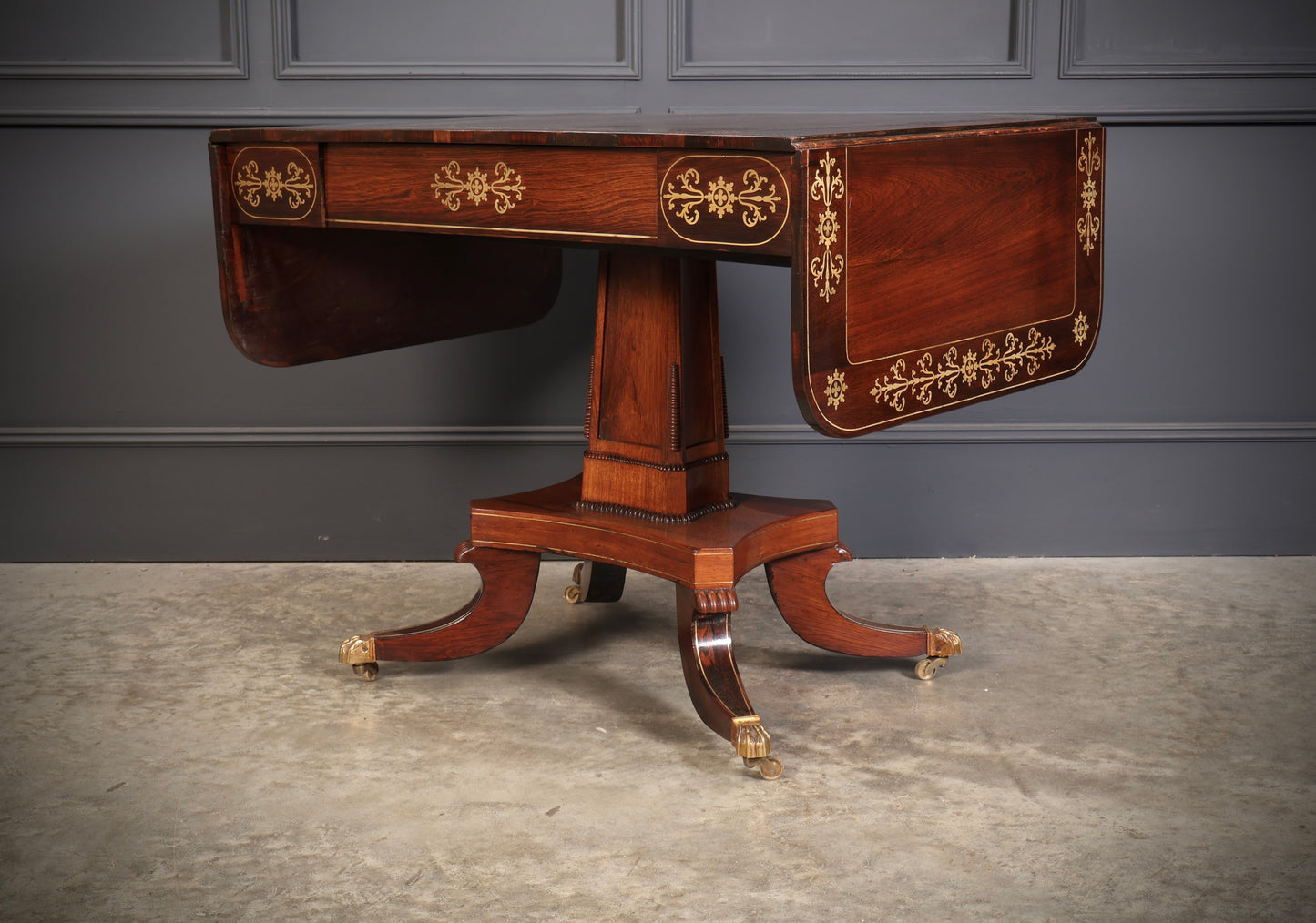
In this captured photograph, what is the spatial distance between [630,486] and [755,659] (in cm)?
44

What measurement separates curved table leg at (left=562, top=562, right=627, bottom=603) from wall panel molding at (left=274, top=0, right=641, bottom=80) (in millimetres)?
1027

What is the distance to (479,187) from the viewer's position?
5.93ft

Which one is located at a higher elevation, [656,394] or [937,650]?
[656,394]

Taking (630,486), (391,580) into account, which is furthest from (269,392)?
(630,486)

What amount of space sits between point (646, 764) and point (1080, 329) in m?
0.89

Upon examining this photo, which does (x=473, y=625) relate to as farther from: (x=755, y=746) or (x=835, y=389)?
(x=835, y=389)

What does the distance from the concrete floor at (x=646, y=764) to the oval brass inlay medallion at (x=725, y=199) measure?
76cm

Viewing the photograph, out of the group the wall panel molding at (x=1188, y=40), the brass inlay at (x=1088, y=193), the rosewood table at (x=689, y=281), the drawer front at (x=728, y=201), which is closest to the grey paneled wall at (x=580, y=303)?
the wall panel molding at (x=1188, y=40)

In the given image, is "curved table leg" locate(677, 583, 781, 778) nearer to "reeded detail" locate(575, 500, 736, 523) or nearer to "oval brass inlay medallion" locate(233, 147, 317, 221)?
"reeded detail" locate(575, 500, 736, 523)

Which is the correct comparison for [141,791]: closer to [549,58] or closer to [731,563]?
[731,563]

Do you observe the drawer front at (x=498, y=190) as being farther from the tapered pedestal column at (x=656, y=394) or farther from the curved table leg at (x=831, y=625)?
the curved table leg at (x=831, y=625)

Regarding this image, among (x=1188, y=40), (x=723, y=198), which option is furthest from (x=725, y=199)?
(x=1188, y=40)

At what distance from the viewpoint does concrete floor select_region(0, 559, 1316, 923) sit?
1.59m

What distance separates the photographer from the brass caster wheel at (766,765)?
1872 mm
